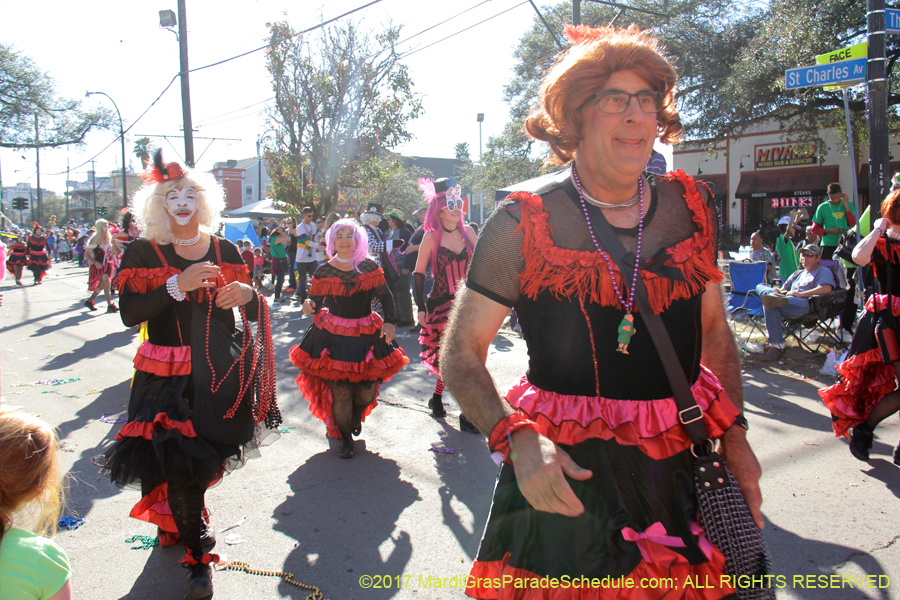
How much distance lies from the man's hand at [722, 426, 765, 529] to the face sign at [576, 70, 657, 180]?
0.81 metres

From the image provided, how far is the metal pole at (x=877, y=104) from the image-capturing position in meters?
6.98

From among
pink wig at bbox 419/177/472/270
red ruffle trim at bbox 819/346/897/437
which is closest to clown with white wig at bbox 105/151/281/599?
pink wig at bbox 419/177/472/270

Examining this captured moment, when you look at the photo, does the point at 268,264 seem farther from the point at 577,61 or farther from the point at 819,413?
the point at 577,61

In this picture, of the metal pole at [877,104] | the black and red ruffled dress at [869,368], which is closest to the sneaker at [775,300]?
the metal pole at [877,104]

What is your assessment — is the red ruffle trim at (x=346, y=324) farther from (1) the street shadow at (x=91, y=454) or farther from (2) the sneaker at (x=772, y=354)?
(2) the sneaker at (x=772, y=354)

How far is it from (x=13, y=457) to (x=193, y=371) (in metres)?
1.52

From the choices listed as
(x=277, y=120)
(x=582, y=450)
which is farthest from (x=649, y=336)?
(x=277, y=120)

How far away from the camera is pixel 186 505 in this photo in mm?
3078

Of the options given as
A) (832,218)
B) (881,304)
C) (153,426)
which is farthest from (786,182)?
(153,426)

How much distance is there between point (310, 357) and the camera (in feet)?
16.9

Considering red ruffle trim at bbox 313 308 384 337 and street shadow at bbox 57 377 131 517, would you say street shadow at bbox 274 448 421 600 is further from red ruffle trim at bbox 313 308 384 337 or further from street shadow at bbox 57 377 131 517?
street shadow at bbox 57 377 131 517

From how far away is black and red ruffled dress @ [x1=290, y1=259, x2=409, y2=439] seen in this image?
507 centimetres

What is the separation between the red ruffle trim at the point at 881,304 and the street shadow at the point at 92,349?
8.99 m

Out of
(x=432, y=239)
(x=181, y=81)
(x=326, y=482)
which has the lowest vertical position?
(x=326, y=482)
